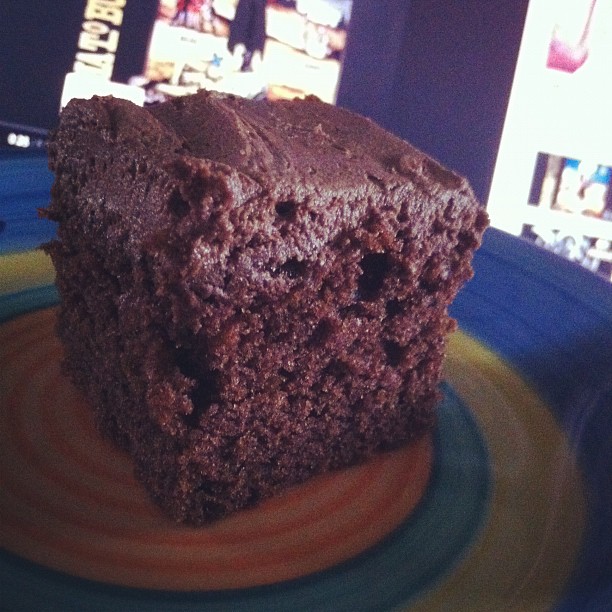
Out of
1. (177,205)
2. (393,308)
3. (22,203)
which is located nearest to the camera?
(177,205)

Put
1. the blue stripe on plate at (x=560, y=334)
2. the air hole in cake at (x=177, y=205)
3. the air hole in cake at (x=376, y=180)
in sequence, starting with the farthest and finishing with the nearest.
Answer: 1. the blue stripe on plate at (x=560, y=334)
2. the air hole in cake at (x=376, y=180)
3. the air hole in cake at (x=177, y=205)

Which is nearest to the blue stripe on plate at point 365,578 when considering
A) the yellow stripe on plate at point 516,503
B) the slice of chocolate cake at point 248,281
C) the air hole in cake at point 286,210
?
the yellow stripe on plate at point 516,503

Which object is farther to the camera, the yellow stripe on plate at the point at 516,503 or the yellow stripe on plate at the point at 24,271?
the yellow stripe on plate at the point at 24,271

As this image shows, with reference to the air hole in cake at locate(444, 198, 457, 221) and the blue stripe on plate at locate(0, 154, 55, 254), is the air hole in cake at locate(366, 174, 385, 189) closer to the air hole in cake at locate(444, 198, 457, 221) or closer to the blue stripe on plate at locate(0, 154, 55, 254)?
the air hole in cake at locate(444, 198, 457, 221)

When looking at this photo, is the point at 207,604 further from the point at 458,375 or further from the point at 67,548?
the point at 458,375

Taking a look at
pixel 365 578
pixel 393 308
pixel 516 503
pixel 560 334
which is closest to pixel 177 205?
pixel 393 308

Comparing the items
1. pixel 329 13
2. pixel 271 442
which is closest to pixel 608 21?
pixel 329 13

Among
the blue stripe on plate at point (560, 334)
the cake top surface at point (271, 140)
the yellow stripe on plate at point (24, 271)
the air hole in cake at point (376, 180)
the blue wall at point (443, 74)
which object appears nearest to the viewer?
the cake top surface at point (271, 140)

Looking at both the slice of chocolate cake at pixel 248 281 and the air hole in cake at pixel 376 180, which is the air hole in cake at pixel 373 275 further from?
the air hole in cake at pixel 376 180

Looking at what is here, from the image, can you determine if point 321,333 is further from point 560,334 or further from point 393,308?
point 560,334
